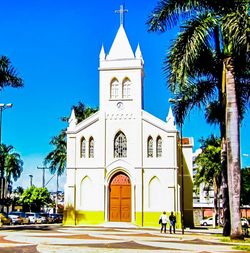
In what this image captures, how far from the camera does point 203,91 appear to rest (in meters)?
30.8

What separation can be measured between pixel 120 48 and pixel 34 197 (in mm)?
39886

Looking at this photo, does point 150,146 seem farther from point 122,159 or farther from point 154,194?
point 154,194

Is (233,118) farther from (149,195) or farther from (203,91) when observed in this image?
(149,195)

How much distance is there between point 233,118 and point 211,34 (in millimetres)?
4189

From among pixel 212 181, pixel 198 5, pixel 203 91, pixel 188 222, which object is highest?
pixel 198 5

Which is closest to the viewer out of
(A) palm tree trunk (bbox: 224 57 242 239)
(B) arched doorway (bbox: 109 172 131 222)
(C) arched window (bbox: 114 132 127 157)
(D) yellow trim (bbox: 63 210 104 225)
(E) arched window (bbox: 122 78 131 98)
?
(A) palm tree trunk (bbox: 224 57 242 239)

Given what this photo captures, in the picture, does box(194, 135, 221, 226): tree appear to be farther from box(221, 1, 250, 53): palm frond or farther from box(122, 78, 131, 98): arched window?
box(221, 1, 250, 53): palm frond

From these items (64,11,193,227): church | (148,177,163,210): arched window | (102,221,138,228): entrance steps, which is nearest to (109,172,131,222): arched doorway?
(64,11,193,227): church

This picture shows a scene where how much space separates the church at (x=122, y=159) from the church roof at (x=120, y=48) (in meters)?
0.50

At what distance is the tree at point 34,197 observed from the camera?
269 feet

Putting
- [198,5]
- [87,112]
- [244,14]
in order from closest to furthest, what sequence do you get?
[244,14], [198,5], [87,112]

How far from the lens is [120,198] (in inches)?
1825

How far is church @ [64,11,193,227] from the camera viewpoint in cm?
4566

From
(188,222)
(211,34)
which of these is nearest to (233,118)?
(211,34)
